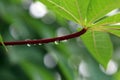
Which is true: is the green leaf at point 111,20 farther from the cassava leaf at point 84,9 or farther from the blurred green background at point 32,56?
the blurred green background at point 32,56

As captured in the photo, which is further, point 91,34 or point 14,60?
point 14,60

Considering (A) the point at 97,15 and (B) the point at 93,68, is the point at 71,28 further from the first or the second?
(A) the point at 97,15

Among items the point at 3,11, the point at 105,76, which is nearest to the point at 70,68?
the point at 105,76

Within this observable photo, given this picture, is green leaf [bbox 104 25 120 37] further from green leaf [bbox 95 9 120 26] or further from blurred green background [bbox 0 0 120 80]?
blurred green background [bbox 0 0 120 80]

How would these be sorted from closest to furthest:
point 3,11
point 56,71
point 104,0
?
point 104,0
point 3,11
point 56,71

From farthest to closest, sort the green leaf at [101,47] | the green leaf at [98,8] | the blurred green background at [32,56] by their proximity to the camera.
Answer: the blurred green background at [32,56] → the green leaf at [101,47] → the green leaf at [98,8]

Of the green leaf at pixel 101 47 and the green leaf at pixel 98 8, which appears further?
the green leaf at pixel 101 47

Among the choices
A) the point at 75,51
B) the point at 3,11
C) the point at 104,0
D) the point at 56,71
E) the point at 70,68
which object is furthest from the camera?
the point at 75,51

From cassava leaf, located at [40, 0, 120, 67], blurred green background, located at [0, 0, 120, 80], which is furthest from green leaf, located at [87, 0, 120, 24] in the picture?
blurred green background, located at [0, 0, 120, 80]

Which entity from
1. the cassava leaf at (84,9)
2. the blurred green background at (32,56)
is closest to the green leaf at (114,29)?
the cassava leaf at (84,9)

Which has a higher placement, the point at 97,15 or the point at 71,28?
the point at 97,15

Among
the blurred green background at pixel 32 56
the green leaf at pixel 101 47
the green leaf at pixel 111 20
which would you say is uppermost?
the green leaf at pixel 111 20
